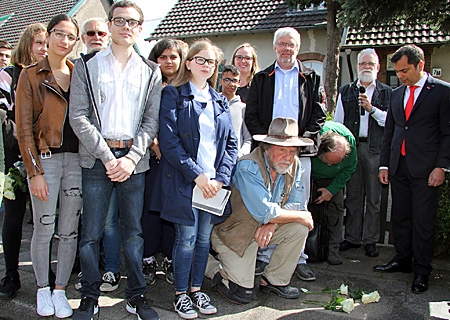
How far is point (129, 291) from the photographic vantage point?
3.37 meters

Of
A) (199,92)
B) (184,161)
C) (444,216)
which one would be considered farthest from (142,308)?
(444,216)

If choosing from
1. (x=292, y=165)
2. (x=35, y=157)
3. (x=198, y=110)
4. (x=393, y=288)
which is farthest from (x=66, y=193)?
(x=393, y=288)

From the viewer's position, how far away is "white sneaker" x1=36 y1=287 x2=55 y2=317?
3.34m

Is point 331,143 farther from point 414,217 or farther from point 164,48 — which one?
point 164,48

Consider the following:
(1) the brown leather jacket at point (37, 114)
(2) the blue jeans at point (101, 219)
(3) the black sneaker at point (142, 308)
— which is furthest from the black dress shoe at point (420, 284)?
(1) the brown leather jacket at point (37, 114)

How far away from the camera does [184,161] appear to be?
3279mm

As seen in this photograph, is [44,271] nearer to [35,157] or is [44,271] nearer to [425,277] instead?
[35,157]

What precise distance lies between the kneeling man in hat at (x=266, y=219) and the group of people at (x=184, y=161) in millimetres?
12

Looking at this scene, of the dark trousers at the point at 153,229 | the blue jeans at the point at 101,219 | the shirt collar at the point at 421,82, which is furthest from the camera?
the shirt collar at the point at 421,82

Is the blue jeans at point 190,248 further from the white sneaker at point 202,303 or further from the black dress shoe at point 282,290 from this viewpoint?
the black dress shoe at point 282,290

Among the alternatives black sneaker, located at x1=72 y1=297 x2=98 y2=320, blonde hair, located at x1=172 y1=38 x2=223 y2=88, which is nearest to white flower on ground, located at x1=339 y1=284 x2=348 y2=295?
Answer: black sneaker, located at x1=72 y1=297 x2=98 y2=320

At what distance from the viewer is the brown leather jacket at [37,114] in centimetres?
316

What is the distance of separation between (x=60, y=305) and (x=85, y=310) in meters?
0.29

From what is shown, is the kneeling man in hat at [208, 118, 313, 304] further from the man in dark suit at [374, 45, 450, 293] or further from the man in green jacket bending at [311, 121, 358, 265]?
the man in dark suit at [374, 45, 450, 293]
